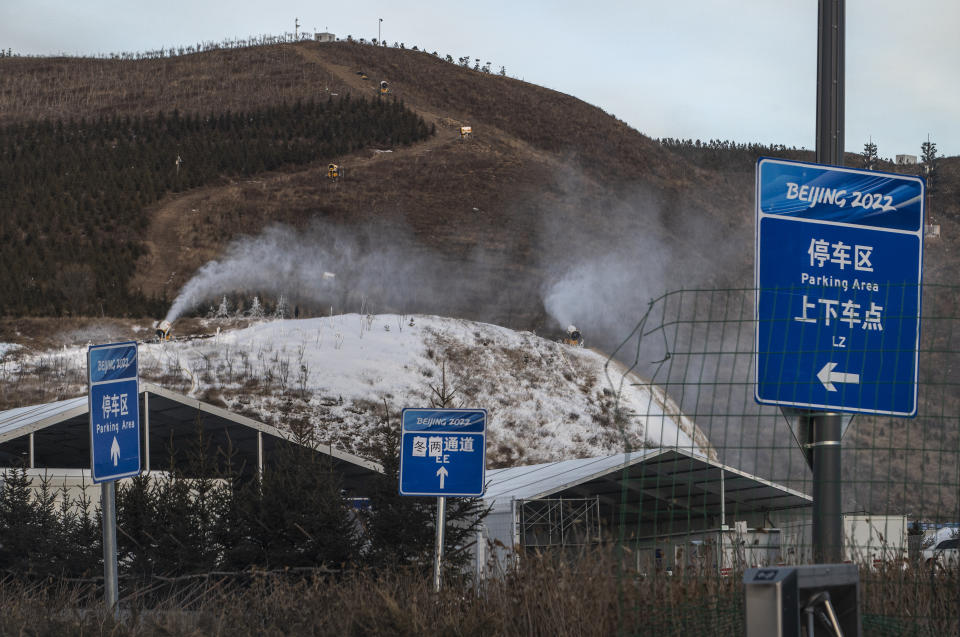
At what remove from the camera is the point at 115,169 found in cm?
7206

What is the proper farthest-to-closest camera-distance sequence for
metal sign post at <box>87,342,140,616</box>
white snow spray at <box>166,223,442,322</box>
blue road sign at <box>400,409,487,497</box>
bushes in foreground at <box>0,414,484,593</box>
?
white snow spray at <box>166,223,442,322</box>
bushes in foreground at <box>0,414,484,593</box>
blue road sign at <box>400,409,487,497</box>
metal sign post at <box>87,342,140,616</box>

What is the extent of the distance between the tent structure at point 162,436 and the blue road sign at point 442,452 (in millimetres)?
8470

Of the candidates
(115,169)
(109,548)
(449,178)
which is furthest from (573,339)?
(109,548)

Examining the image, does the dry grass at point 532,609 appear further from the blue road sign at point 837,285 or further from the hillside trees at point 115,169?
the hillside trees at point 115,169

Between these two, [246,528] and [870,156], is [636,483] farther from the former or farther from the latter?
[870,156]

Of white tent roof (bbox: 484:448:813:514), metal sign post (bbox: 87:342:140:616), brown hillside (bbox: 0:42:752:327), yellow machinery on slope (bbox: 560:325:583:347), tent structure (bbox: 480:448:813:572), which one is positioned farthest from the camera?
brown hillside (bbox: 0:42:752:327)

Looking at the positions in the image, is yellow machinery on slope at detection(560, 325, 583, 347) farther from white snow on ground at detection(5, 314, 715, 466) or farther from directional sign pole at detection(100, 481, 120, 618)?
directional sign pole at detection(100, 481, 120, 618)

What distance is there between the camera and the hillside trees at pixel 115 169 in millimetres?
55031

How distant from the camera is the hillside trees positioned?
5503cm

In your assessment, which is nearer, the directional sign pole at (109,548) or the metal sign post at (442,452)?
the directional sign pole at (109,548)

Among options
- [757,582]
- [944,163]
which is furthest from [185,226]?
[944,163]

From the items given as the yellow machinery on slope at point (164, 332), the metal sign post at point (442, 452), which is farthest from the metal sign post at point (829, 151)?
the yellow machinery on slope at point (164, 332)

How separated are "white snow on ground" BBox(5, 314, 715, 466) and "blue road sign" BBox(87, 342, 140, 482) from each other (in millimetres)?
29273

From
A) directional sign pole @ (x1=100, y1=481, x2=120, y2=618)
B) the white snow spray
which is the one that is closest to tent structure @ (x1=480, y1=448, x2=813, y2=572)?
directional sign pole @ (x1=100, y1=481, x2=120, y2=618)
